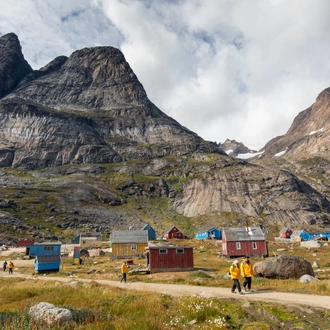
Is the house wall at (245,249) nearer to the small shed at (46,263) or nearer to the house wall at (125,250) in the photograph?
the house wall at (125,250)

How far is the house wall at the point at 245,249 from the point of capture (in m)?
55.6

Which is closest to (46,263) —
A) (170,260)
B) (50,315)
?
(170,260)

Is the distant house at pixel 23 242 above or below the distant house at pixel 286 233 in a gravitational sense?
below

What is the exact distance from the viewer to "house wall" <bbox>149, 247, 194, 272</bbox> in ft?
131

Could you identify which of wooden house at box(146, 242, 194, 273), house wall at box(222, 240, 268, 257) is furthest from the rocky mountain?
wooden house at box(146, 242, 194, 273)

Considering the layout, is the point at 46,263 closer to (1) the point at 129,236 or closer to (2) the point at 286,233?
(1) the point at 129,236

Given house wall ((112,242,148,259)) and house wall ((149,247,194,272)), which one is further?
house wall ((112,242,148,259))

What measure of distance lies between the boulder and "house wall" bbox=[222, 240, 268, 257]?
47.5 meters

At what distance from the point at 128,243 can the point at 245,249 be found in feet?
79.1

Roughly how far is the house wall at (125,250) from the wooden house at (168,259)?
22077 millimetres

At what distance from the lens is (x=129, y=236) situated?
211ft

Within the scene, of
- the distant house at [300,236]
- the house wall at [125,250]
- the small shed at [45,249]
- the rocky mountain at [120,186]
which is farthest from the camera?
the rocky mountain at [120,186]

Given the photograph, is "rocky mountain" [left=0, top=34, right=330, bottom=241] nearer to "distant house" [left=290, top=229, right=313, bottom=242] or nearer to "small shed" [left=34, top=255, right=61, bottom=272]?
"distant house" [left=290, top=229, right=313, bottom=242]

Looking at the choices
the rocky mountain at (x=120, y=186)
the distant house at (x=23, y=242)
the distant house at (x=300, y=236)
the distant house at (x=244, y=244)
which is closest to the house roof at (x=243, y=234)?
the distant house at (x=244, y=244)
